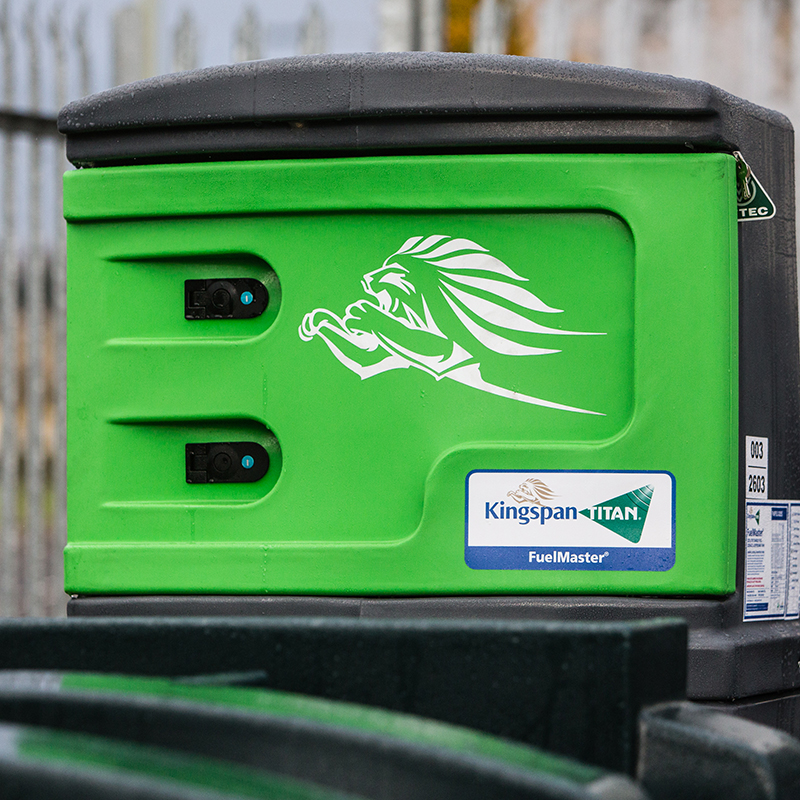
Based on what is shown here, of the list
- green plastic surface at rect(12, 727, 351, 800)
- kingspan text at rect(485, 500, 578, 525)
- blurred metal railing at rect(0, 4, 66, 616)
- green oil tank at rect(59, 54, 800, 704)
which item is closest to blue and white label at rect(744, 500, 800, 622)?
green oil tank at rect(59, 54, 800, 704)

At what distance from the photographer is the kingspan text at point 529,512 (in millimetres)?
1611

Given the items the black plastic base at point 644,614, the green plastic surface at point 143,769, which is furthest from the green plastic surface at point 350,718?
the black plastic base at point 644,614

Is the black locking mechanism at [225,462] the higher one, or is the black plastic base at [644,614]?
the black locking mechanism at [225,462]

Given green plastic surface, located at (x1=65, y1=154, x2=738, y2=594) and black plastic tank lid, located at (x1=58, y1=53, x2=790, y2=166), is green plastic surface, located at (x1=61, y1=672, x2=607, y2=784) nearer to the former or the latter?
green plastic surface, located at (x1=65, y1=154, x2=738, y2=594)

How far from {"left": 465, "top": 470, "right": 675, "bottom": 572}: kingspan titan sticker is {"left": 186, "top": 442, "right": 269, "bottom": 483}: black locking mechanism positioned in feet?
1.10

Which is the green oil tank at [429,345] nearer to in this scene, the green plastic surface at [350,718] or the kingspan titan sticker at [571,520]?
the kingspan titan sticker at [571,520]

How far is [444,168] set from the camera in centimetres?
167

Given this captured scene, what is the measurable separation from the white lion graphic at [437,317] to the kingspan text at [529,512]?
154 millimetres

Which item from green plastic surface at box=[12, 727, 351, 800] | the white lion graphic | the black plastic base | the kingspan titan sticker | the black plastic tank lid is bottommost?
the black plastic base

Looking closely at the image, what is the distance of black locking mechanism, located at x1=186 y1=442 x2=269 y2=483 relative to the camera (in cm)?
172

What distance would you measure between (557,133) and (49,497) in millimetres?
→ 3779

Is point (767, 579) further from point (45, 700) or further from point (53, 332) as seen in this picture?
point (53, 332)

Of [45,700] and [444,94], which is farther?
[444,94]

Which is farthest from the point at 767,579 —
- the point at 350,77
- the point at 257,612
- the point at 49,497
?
the point at 49,497
